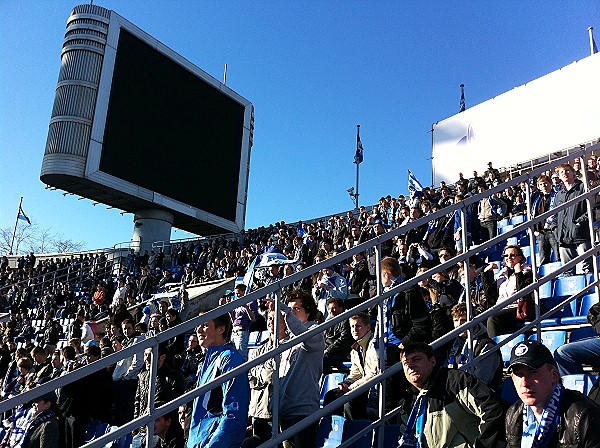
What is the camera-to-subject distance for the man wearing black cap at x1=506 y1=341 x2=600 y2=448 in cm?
268

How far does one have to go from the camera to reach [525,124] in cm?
2709

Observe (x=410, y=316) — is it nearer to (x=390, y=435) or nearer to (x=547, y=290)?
(x=390, y=435)

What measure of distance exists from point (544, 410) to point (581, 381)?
1.25 metres

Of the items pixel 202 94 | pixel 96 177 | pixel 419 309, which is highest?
pixel 202 94

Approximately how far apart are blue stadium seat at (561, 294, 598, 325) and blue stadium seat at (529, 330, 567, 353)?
25cm

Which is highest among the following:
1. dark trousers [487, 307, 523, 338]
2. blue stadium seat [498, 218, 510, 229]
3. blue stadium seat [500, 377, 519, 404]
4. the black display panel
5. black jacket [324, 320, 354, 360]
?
the black display panel

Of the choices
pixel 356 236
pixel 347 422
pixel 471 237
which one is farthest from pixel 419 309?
pixel 356 236

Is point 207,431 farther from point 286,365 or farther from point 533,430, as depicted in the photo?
point 533,430

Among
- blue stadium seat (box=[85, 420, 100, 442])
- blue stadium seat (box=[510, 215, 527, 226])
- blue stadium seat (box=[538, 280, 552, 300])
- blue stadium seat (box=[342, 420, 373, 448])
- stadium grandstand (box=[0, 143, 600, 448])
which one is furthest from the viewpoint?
blue stadium seat (box=[510, 215, 527, 226])

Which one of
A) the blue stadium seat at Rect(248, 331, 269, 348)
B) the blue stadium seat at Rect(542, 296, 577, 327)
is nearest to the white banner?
→ the blue stadium seat at Rect(248, 331, 269, 348)

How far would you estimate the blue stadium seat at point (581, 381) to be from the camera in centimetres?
383

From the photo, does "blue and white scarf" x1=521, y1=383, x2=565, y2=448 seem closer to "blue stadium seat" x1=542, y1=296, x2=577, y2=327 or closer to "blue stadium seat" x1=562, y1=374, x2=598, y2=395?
"blue stadium seat" x1=562, y1=374, x2=598, y2=395

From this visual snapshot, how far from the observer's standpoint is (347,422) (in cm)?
416

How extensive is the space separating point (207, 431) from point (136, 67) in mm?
25621
